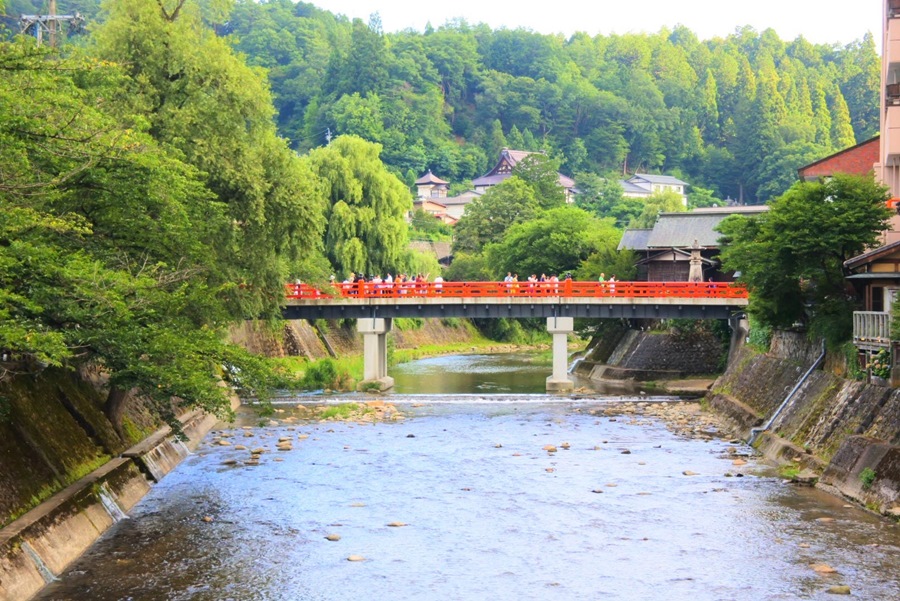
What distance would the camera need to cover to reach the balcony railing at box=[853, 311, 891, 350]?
26.5 m

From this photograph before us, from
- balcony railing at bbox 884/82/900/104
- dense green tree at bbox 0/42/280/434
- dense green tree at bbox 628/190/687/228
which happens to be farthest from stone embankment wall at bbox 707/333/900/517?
dense green tree at bbox 628/190/687/228

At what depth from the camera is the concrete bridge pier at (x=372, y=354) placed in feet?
172

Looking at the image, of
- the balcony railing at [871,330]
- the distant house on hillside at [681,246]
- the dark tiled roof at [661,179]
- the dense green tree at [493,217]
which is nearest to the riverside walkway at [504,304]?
the distant house on hillside at [681,246]

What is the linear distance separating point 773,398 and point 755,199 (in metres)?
127

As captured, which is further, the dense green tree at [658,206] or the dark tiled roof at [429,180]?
the dark tiled roof at [429,180]

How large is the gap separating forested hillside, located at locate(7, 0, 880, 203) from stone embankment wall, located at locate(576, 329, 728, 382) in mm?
89586

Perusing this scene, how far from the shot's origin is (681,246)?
6334 cm

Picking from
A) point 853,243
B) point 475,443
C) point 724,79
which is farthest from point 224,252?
point 724,79

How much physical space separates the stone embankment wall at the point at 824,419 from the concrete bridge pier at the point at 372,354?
52.6 ft

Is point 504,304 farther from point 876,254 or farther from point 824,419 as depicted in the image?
point 876,254

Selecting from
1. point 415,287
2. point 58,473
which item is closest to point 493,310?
point 415,287

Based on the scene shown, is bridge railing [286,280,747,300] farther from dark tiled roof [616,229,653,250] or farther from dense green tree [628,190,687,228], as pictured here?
dense green tree [628,190,687,228]

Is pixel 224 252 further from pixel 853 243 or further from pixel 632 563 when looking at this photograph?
pixel 632 563

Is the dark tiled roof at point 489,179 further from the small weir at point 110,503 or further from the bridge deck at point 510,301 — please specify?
the small weir at point 110,503
